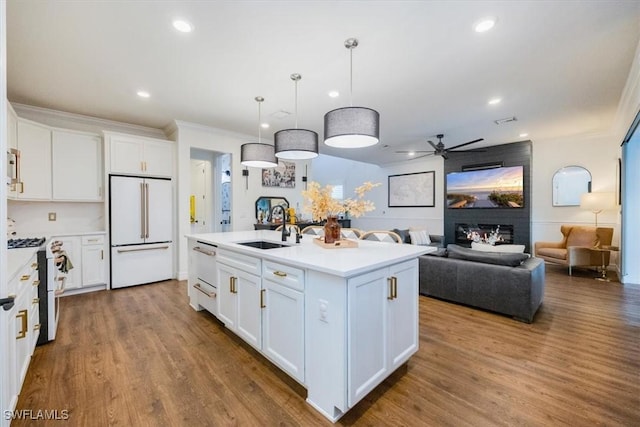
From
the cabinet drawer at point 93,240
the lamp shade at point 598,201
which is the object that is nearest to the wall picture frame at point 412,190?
the lamp shade at point 598,201

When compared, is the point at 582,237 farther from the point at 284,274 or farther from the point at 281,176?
the point at 284,274

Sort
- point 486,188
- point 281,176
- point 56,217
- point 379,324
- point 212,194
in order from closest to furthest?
point 379,324
point 56,217
point 212,194
point 281,176
point 486,188

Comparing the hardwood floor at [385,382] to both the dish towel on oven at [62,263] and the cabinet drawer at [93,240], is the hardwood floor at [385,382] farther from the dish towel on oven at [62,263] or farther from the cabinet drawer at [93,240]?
the cabinet drawer at [93,240]

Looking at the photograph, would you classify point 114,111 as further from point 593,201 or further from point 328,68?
point 593,201

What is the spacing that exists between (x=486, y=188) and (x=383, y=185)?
9.91ft

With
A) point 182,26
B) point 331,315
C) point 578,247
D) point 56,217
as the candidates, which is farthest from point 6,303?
point 578,247

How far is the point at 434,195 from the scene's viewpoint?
7.60m

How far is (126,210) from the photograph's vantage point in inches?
165

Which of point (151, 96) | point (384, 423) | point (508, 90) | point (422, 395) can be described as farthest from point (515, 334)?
point (151, 96)

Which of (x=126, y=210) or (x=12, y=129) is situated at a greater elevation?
(x=12, y=129)

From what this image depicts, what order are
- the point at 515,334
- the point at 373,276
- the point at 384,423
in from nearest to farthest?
the point at 384,423, the point at 373,276, the point at 515,334

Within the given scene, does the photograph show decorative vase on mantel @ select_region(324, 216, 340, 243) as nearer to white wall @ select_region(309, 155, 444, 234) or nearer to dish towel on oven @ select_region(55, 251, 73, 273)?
dish towel on oven @ select_region(55, 251, 73, 273)

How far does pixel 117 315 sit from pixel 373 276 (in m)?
3.15

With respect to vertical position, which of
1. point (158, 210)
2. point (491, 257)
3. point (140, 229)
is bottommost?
point (491, 257)
